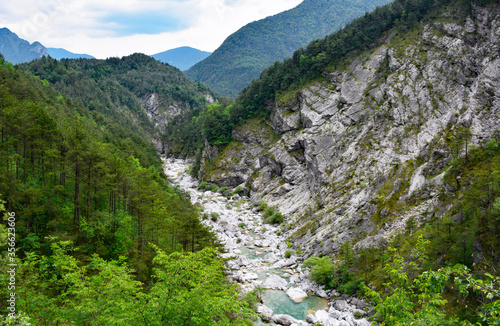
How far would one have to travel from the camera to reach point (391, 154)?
40781 millimetres

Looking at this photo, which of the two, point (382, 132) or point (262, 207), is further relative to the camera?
point (262, 207)

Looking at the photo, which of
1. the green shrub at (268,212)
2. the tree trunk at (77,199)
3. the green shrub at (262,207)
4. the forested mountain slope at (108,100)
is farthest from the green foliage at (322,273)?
the forested mountain slope at (108,100)

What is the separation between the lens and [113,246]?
26766mm

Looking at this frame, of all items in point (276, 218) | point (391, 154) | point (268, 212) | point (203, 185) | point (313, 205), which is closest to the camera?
point (391, 154)

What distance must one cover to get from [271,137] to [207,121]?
83.1ft

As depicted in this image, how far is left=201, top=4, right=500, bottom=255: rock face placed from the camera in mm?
32656

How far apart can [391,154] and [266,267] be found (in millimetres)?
24852

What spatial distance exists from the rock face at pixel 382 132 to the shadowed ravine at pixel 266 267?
3.98 m

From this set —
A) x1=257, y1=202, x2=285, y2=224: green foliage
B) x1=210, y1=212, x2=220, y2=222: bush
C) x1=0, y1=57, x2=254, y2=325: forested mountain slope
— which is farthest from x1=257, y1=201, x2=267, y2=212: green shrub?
x1=0, y1=57, x2=254, y2=325: forested mountain slope

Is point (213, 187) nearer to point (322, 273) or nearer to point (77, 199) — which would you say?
point (322, 273)

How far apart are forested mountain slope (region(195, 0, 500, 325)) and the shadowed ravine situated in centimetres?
253

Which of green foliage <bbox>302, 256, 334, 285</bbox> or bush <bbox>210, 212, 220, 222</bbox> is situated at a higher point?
green foliage <bbox>302, 256, 334, 285</bbox>

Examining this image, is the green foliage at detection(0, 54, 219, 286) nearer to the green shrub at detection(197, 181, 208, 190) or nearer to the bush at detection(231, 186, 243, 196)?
the bush at detection(231, 186, 243, 196)

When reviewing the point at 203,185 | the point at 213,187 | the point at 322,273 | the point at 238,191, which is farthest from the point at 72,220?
the point at 203,185
